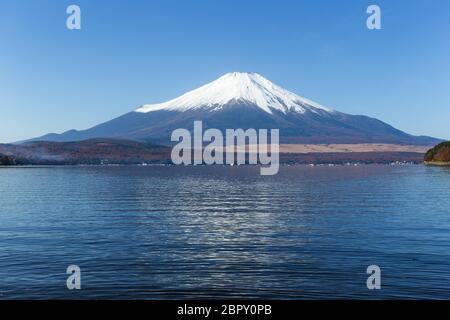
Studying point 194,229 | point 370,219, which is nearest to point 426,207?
point 370,219

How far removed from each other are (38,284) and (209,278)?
7.65m

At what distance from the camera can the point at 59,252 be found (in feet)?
103

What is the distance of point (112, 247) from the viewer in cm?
3347

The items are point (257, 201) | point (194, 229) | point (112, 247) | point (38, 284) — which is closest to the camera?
point (38, 284)

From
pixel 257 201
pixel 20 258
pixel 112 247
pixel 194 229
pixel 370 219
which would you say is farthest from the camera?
pixel 257 201
